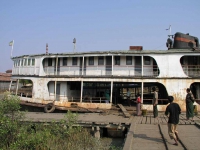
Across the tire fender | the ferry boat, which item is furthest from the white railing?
the tire fender

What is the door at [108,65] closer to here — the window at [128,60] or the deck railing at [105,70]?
the deck railing at [105,70]

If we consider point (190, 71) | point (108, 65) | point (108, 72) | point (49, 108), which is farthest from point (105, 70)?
point (190, 71)

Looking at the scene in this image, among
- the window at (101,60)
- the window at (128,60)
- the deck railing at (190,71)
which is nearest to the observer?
the deck railing at (190,71)

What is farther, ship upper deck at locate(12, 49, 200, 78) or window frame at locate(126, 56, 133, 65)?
window frame at locate(126, 56, 133, 65)

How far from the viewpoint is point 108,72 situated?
57.4 feet

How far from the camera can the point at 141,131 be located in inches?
349

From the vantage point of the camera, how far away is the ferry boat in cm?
1552

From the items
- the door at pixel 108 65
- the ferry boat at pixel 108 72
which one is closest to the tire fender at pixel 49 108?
the ferry boat at pixel 108 72

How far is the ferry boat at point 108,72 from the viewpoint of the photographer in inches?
611

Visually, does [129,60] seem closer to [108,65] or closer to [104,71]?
[108,65]

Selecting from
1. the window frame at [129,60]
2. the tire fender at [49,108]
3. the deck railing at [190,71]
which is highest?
the window frame at [129,60]

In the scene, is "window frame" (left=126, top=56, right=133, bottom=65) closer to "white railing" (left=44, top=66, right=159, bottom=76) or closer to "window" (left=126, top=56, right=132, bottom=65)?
"window" (left=126, top=56, right=132, bottom=65)

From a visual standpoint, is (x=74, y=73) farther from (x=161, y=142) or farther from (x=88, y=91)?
(x=161, y=142)

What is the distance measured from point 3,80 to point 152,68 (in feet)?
133
